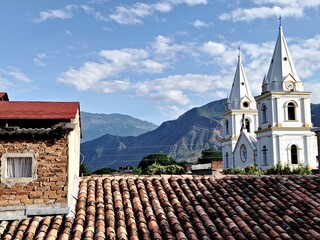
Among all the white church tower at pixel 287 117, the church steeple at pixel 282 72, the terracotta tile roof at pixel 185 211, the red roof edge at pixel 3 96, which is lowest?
the terracotta tile roof at pixel 185 211

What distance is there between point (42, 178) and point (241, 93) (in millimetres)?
56806

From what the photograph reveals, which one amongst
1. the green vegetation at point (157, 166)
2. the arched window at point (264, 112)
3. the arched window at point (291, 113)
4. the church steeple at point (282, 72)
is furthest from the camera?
the green vegetation at point (157, 166)

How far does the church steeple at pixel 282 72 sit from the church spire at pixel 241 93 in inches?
515

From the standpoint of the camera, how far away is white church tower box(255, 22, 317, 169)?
4875cm

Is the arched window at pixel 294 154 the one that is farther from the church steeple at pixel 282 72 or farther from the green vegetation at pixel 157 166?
the green vegetation at pixel 157 166

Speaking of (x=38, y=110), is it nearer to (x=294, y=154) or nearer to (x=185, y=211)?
(x=185, y=211)

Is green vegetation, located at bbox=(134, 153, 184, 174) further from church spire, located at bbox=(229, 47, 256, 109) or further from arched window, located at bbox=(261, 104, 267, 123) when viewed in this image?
arched window, located at bbox=(261, 104, 267, 123)

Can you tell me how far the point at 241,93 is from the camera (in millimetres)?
63469

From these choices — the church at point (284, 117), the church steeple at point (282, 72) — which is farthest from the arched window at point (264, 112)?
the church steeple at point (282, 72)

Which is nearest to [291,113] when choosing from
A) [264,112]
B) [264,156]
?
[264,112]

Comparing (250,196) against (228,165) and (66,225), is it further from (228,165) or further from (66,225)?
(228,165)

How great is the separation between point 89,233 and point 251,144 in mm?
51562

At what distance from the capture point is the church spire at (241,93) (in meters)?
63.5

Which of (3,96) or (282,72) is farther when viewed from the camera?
(282,72)
